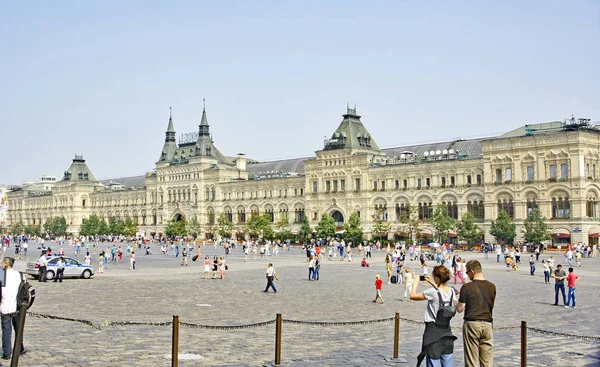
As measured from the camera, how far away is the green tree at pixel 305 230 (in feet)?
315

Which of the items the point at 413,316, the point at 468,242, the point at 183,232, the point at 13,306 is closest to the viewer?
the point at 13,306

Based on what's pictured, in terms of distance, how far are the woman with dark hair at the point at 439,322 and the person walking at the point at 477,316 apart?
0.22m

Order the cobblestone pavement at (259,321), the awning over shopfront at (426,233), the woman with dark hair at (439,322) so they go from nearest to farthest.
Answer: the woman with dark hair at (439,322) < the cobblestone pavement at (259,321) < the awning over shopfront at (426,233)

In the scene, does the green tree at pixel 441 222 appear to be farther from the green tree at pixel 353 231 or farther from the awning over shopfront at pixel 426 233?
the green tree at pixel 353 231

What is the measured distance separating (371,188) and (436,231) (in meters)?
15.4

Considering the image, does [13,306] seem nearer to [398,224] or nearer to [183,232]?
[398,224]

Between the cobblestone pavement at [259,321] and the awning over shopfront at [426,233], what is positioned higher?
the awning over shopfront at [426,233]

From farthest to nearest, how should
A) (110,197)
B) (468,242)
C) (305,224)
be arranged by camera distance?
(110,197)
(305,224)
(468,242)

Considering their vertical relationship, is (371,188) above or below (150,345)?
above

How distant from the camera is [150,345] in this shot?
49.3 feet

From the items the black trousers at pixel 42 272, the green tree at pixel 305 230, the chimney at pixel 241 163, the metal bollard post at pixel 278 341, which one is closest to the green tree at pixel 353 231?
the green tree at pixel 305 230

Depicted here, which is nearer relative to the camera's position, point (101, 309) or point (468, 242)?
point (101, 309)

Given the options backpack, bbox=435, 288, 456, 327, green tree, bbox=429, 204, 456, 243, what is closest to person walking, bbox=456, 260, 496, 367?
backpack, bbox=435, 288, 456, 327

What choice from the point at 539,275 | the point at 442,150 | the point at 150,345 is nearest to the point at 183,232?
the point at 442,150
